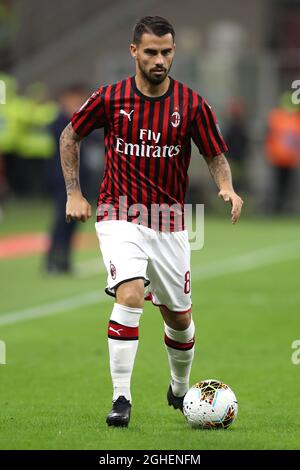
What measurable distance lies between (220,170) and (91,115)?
873mm

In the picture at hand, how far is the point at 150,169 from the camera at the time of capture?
8.06 metres

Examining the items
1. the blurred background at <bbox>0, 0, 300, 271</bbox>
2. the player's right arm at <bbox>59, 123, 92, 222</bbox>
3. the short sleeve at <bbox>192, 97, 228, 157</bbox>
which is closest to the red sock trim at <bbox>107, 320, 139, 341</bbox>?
the player's right arm at <bbox>59, 123, 92, 222</bbox>

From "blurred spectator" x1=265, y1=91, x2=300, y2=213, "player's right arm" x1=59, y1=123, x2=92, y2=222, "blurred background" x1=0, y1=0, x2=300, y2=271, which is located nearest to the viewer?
"player's right arm" x1=59, y1=123, x2=92, y2=222

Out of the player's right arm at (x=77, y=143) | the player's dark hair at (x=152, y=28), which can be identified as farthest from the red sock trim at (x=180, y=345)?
the player's dark hair at (x=152, y=28)

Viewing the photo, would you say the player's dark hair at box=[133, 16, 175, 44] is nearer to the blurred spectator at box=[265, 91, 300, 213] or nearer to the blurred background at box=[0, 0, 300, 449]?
the blurred background at box=[0, 0, 300, 449]

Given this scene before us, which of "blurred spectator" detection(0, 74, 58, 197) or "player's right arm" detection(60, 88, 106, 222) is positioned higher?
"player's right arm" detection(60, 88, 106, 222)

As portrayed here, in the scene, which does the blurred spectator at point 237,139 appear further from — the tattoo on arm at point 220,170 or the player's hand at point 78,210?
the player's hand at point 78,210

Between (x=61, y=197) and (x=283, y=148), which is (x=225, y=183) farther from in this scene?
(x=283, y=148)

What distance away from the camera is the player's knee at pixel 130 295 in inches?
305

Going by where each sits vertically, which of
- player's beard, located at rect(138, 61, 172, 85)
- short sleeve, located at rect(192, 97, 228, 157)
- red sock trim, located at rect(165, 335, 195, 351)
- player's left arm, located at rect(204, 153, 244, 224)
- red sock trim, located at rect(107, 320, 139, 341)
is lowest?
red sock trim, located at rect(165, 335, 195, 351)

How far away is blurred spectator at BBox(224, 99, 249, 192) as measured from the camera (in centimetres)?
2794

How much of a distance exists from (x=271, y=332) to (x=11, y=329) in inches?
96.3

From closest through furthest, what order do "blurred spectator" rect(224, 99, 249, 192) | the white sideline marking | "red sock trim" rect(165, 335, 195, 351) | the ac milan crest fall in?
the ac milan crest, "red sock trim" rect(165, 335, 195, 351), the white sideline marking, "blurred spectator" rect(224, 99, 249, 192)

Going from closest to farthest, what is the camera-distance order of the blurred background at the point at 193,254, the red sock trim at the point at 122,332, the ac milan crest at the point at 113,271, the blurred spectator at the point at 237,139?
the red sock trim at the point at 122,332 → the ac milan crest at the point at 113,271 → the blurred background at the point at 193,254 → the blurred spectator at the point at 237,139
